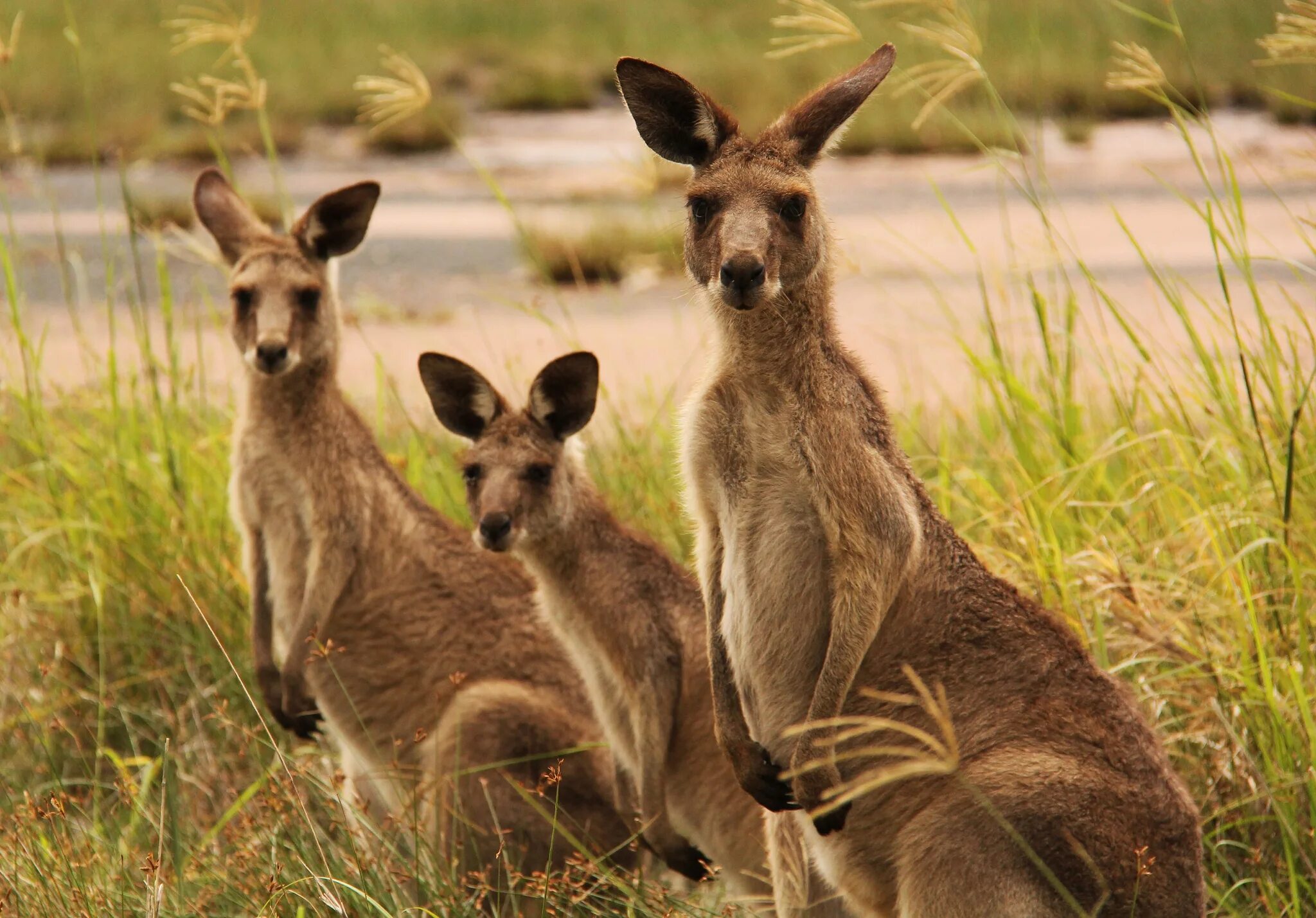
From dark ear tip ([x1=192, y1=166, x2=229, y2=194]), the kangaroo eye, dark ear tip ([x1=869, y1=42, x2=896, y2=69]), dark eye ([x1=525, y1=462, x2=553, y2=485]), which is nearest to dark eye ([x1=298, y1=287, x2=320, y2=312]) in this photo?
the kangaroo eye

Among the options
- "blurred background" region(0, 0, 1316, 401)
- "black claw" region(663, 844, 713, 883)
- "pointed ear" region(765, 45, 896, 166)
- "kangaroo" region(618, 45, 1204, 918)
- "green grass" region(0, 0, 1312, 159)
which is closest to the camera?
"kangaroo" region(618, 45, 1204, 918)

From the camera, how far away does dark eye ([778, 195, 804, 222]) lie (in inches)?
130

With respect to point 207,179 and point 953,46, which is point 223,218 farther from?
point 953,46

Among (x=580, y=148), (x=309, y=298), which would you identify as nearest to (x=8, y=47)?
(x=309, y=298)

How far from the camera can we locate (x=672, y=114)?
343 cm

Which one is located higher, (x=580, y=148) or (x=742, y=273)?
(x=742, y=273)

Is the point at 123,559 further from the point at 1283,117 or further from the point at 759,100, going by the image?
the point at 1283,117

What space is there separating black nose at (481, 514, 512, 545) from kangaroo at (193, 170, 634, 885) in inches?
18.5

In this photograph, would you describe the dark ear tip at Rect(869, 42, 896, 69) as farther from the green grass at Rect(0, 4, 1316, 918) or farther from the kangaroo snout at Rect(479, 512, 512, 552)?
the kangaroo snout at Rect(479, 512, 512, 552)

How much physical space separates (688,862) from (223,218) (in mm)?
2494

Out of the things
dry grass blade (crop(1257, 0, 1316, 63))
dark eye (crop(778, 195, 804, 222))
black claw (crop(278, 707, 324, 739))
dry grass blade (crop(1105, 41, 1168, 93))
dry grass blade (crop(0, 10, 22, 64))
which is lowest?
black claw (crop(278, 707, 324, 739))

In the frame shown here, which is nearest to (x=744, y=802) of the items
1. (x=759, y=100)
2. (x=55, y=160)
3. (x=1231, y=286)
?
(x=1231, y=286)

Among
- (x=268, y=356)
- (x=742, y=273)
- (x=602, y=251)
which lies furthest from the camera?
(x=602, y=251)

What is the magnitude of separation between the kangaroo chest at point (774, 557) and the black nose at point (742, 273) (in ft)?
0.87
